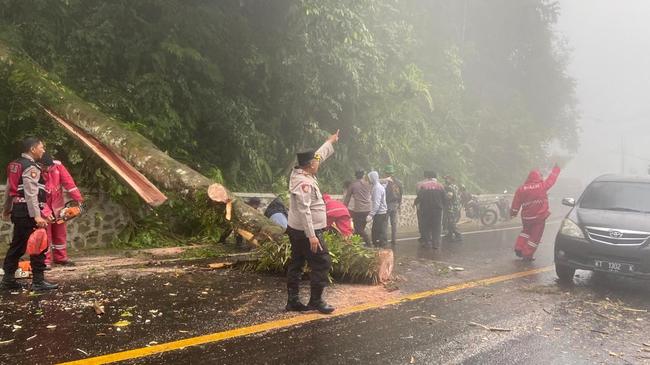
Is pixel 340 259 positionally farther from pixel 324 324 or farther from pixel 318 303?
pixel 324 324

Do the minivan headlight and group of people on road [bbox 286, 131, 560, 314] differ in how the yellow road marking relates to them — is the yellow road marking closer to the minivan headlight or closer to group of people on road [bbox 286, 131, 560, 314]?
group of people on road [bbox 286, 131, 560, 314]

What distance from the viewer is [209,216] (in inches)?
330

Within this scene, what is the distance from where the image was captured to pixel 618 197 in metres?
8.46

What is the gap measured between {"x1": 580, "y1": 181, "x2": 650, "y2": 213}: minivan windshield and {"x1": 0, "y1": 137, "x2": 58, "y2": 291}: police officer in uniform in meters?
8.08

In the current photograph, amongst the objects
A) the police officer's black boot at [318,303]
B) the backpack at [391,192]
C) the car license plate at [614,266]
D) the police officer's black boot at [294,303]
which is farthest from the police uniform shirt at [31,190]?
the backpack at [391,192]

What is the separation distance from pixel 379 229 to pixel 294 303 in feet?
20.0

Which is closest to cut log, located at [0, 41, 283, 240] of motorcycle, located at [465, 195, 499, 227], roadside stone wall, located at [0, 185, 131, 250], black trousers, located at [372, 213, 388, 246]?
roadside stone wall, located at [0, 185, 131, 250]

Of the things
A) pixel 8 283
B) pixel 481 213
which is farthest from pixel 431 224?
pixel 8 283

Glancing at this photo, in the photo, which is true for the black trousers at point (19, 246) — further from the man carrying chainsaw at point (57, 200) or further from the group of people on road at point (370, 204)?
the group of people on road at point (370, 204)

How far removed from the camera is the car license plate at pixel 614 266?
7.10 meters

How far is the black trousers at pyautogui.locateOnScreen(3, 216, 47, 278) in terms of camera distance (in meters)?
5.58

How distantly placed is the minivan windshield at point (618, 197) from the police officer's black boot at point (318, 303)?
5377 mm

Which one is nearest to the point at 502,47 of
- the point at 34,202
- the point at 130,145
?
the point at 130,145

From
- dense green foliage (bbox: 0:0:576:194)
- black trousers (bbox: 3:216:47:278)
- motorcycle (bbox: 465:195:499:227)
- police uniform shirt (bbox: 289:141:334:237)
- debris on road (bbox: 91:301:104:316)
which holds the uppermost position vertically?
dense green foliage (bbox: 0:0:576:194)
